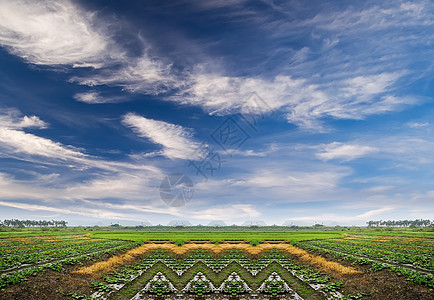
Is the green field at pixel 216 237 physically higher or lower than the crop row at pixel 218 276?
lower

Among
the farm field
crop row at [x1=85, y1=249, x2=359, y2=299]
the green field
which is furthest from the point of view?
the green field

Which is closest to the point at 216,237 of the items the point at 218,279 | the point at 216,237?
the point at 216,237

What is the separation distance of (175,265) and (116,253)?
11.0 meters

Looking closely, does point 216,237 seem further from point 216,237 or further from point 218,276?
point 218,276

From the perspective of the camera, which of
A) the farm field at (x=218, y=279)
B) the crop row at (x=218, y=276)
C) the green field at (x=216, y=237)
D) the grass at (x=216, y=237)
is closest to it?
the farm field at (x=218, y=279)

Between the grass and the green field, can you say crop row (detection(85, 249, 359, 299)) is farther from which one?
the green field

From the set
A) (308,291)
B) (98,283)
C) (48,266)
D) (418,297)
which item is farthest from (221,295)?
(48,266)

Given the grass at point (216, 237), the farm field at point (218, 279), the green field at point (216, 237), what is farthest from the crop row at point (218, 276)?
the green field at point (216, 237)

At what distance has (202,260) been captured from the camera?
88.7 ft

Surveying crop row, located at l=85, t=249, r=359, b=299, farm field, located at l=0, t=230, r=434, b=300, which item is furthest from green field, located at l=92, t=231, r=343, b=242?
farm field, located at l=0, t=230, r=434, b=300

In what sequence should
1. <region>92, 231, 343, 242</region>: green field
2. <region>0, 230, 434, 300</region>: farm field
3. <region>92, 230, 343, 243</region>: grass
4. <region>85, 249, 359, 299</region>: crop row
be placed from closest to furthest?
<region>0, 230, 434, 300</region>: farm field, <region>85, 249, 359, 299</region>: crop row, <region>92, 231, 343, 242</region>: green field, <region>92, 230, 343, 243</region>: grass

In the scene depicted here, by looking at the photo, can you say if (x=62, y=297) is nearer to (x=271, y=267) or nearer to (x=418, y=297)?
(x=271, y=267)

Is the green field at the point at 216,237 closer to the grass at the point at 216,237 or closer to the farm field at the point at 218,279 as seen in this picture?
the grass at the point at 216,237

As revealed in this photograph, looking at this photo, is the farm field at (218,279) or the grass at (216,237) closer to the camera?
the farm field at (218,279)
